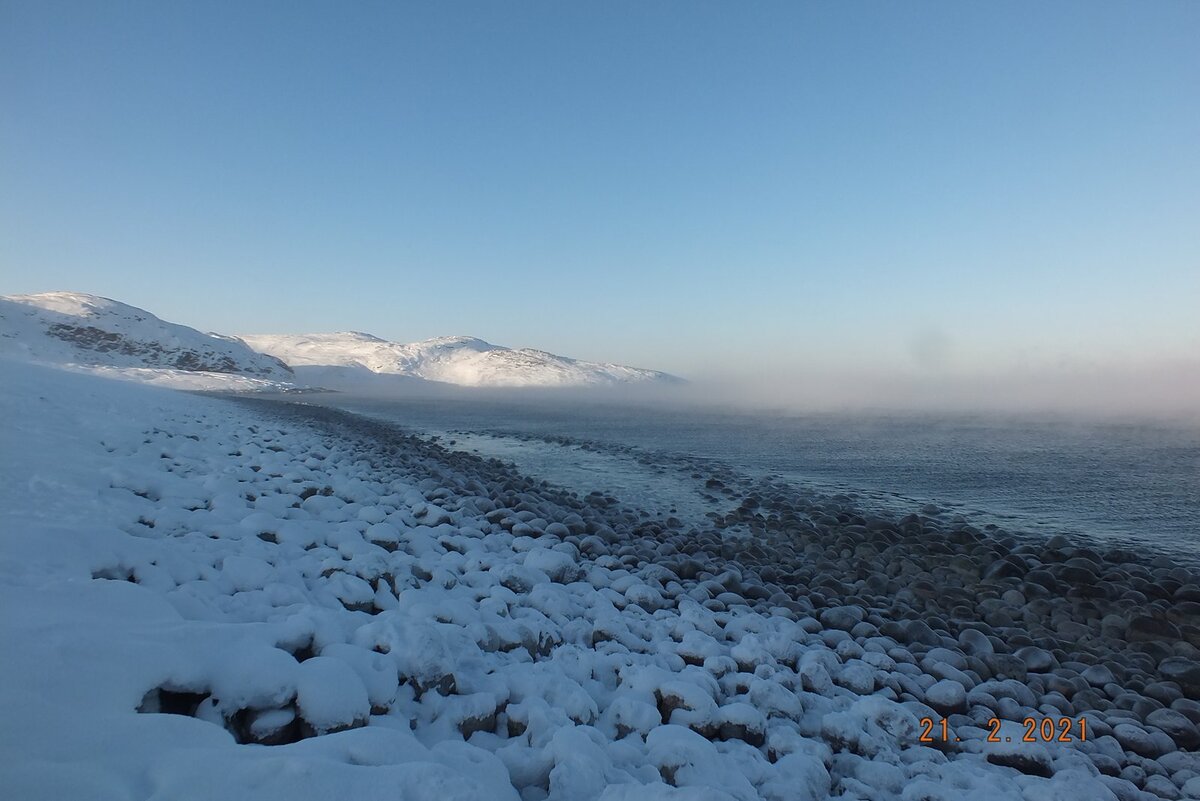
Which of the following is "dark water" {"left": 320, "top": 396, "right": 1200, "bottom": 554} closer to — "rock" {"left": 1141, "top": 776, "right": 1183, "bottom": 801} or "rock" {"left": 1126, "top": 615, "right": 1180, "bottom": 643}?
"rock" {"left": 1126, "top": 615, "right": 1180, "bottom": 643}

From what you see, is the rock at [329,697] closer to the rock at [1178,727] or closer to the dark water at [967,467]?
the rock at [1178,727]

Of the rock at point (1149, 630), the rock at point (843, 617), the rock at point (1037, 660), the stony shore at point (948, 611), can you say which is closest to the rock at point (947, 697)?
the stony shore at point (948, 611)

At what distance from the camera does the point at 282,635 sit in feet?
13.1

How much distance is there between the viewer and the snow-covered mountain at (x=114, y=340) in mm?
82125

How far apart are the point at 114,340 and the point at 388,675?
416 feet

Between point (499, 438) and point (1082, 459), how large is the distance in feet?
89.1

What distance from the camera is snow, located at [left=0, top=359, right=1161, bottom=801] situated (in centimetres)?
269

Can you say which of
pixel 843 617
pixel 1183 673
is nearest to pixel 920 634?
pixel 843 617

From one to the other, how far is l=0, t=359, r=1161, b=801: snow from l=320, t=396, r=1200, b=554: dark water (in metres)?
9.35

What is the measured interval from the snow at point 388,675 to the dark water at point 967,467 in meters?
9.35

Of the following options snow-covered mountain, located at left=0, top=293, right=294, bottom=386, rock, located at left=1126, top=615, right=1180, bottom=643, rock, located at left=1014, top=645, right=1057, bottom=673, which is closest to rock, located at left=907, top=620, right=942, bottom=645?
rock, located at left=1014, top=645, right=1057, bottom=673

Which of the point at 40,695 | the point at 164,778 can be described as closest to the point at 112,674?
the point at 40,695

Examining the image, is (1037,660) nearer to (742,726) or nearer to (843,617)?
(843,617)

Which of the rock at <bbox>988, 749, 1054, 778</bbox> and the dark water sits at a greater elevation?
the dark water
